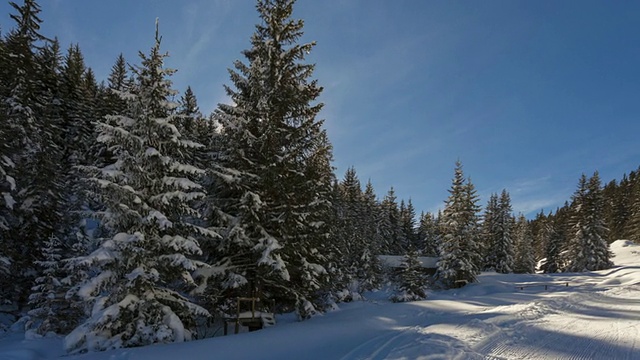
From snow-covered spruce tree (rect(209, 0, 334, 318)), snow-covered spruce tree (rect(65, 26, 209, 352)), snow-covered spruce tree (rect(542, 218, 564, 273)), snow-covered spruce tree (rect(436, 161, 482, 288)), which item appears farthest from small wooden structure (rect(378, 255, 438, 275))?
snow-covered spruce tree (rect(65, 26, 209, 352))

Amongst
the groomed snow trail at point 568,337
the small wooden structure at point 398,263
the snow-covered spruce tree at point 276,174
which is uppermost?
the snow-covered spruce tree at point 276,174

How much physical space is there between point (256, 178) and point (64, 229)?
15930 mm

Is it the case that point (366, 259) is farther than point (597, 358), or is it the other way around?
point (366, 259)

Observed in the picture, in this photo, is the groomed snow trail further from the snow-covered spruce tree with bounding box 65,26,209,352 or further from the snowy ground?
the snow-covered spruce tree with bounding box 65,26,209,352

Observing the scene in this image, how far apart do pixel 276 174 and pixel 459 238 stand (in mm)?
29740

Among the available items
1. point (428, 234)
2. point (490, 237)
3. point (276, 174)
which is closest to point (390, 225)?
point (428, 234)

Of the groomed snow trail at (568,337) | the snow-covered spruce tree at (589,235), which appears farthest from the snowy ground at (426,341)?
the snow-covered spruce tree at (589,235)

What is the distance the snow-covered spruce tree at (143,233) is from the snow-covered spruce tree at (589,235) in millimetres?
51106

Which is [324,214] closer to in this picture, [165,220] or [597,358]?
[165,220]

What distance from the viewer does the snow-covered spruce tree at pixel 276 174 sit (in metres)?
13.7

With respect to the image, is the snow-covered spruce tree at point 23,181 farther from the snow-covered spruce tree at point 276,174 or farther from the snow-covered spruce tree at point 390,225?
the snow-covered spruce tree at point 390,225

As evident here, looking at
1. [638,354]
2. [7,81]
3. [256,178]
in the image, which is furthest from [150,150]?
[7,81]

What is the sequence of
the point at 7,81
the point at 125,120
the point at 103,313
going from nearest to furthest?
the point at 103,313 → the point at 125,120 → the point at 7,81

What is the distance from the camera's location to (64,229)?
22031 millimetres
